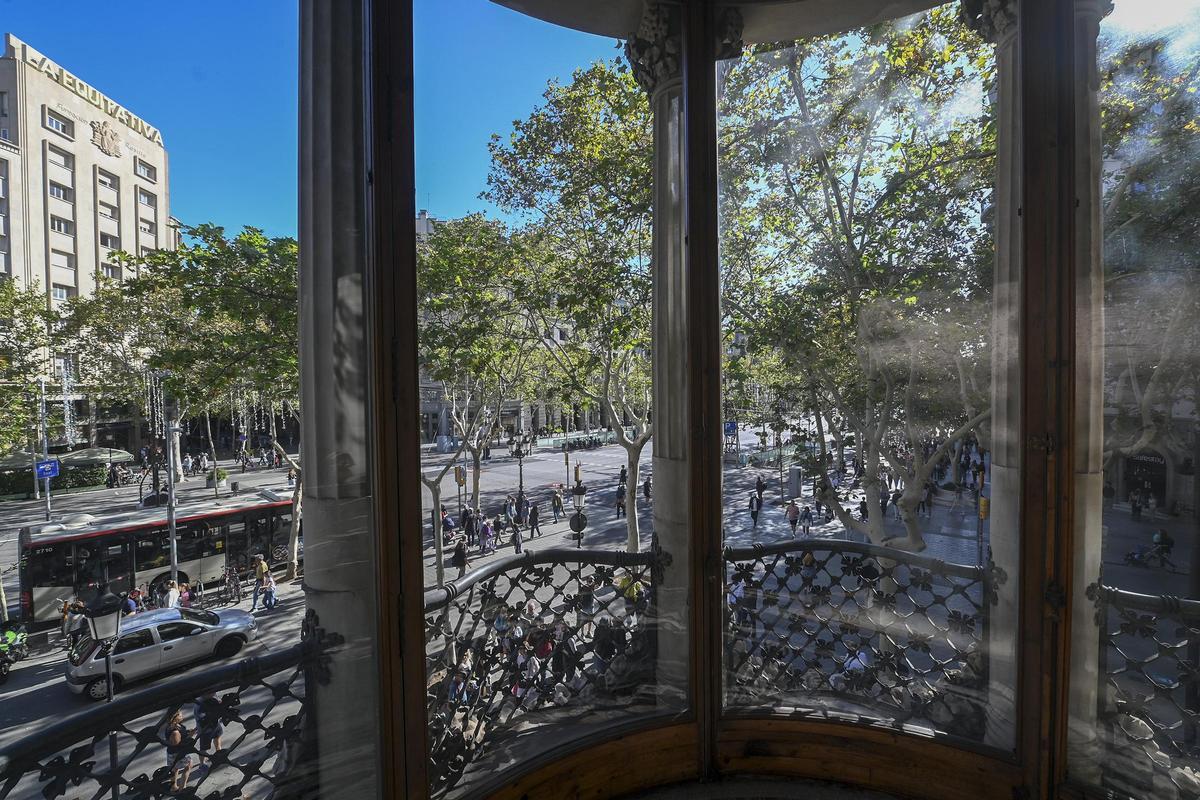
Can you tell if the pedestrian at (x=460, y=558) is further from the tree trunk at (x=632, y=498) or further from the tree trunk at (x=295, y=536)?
the tree trunk at (x=632, y=498)

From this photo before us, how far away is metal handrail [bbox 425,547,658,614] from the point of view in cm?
234

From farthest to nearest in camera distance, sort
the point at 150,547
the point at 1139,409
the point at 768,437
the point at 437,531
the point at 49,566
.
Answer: the point at 768,437, the point at 1139,409, the point at 437,531, the point at 150,547, the point at 49,566

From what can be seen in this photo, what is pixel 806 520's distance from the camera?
11.1ft

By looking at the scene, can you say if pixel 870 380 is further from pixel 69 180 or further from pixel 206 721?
pixel 69 180

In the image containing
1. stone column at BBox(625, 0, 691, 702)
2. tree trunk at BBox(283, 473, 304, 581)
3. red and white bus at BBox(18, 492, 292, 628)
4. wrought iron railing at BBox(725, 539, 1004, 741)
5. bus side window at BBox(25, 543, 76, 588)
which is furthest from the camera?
stone column at BBox(625, 0, 691, 702)

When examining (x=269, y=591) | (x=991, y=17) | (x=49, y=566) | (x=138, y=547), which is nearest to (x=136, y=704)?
(x=49, y=566)

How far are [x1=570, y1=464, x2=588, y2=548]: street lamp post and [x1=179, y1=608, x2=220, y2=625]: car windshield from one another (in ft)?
5.80

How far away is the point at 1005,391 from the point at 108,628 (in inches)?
140

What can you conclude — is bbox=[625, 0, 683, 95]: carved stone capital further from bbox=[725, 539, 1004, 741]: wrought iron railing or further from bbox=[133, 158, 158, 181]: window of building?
bbox=[725, 539, 1004, 741]: wrought iron railing

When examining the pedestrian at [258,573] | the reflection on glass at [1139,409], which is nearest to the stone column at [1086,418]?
the reflection on glass at [1139,409]

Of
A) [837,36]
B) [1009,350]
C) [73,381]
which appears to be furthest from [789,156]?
[73,381]

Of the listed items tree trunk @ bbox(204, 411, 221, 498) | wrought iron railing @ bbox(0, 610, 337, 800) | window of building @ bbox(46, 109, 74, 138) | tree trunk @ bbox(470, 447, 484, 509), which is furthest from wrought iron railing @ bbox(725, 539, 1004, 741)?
window of building @ bbox(46, 109, 74, 138)

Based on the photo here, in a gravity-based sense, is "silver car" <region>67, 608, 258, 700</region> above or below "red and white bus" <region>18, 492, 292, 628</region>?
below

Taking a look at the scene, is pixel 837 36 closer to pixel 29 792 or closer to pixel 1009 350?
pixel 1009 350
